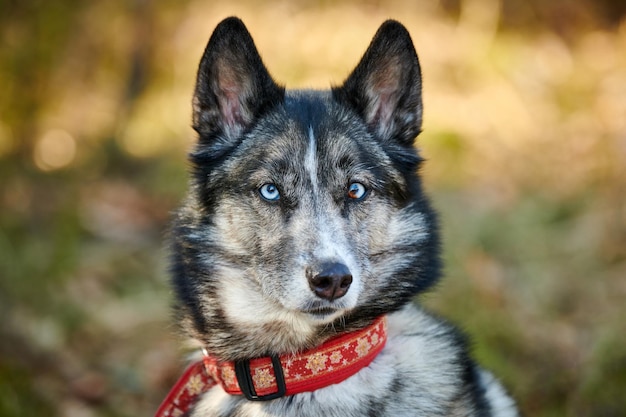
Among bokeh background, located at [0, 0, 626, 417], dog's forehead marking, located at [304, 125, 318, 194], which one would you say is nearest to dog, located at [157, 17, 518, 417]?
dog's forehead marking, located at [304, 125, 318, 194]

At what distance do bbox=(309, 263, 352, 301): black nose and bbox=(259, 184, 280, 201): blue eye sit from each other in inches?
19.6

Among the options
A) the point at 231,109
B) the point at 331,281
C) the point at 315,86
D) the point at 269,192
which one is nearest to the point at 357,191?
the point at 269,192

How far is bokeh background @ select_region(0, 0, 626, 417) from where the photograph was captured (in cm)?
561

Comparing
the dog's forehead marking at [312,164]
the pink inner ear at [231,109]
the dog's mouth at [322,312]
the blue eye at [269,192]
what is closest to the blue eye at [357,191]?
the dog's forehead marking at [312,164]

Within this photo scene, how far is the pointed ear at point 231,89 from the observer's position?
3.45 meters

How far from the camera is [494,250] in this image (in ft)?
24.7

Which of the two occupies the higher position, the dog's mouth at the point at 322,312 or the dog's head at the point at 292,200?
the dog's head at the point at 292,200

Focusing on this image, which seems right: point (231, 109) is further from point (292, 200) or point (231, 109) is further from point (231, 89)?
point (292, 200)

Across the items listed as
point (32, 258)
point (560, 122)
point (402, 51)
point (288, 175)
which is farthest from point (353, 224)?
point (560, 122)

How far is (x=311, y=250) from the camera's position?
10.3 ft

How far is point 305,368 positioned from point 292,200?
2.50ft

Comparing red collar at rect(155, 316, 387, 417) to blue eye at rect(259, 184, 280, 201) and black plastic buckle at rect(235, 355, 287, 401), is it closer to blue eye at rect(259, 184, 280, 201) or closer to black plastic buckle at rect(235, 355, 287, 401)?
black plastic buckle at rect(235, 355, 287, 401)

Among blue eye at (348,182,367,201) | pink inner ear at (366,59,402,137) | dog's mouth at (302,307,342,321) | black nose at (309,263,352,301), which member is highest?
pink inner ear at (366,59,402,137)

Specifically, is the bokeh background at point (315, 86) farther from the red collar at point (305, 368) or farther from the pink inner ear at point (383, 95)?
the pink inner ear at point (383, 95)
